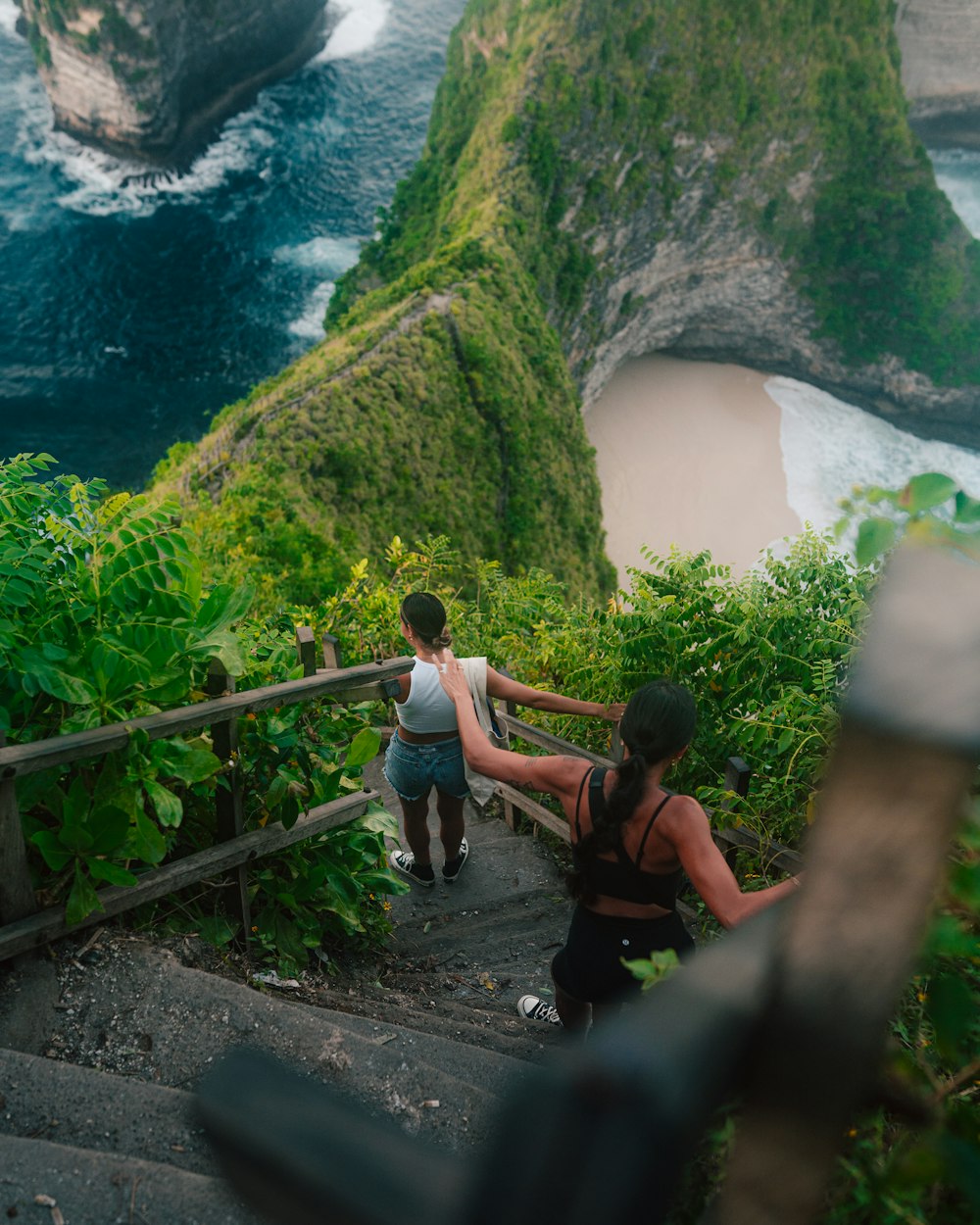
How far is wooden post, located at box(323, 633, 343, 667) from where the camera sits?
15.2ft

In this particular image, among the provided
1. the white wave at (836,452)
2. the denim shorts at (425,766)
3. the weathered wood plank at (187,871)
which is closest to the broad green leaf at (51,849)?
the weathered wood plank at (187,871)

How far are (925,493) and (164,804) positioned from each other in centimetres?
240

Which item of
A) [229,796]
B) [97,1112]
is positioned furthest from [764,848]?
[97,1112]

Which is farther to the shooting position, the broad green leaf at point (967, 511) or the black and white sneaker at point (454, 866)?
the black and white sneaker at point (454, 866)

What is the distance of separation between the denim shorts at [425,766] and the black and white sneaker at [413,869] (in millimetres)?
600

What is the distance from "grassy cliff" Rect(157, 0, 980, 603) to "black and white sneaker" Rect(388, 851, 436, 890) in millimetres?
8650

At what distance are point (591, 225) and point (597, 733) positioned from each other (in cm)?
2572

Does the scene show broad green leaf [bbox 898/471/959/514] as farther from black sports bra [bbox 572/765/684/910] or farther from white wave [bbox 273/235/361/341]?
white wave [bbox 273/235/361/341]

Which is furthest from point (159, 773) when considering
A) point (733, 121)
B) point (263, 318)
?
point (733, 121)

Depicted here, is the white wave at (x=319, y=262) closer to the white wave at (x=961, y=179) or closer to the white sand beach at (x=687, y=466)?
the white sand beach at (x=687, y=466)

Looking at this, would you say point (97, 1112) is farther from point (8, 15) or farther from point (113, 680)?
point (8, 15)

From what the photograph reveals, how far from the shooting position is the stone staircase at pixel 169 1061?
200 centimetres

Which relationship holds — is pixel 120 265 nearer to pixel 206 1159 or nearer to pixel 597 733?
pixel 597 733

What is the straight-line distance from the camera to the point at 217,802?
3.33 meters
